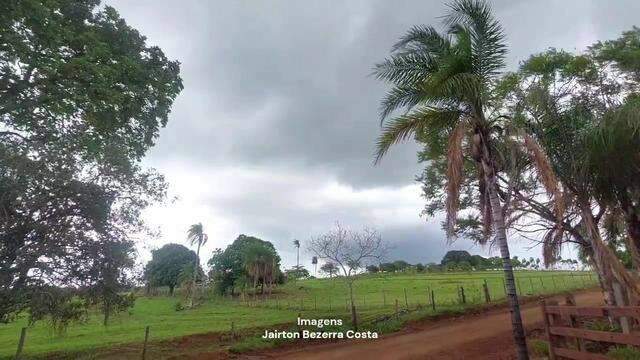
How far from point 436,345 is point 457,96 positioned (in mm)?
9657

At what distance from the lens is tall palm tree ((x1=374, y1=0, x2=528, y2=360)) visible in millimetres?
9141

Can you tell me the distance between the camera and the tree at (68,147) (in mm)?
11406

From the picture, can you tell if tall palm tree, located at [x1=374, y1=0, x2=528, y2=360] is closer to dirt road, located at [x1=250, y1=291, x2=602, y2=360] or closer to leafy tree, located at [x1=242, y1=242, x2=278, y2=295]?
dirt road, located at [x1=250, y1=291, x2=602, y2=360]

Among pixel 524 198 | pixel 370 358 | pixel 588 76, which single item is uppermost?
pixel 588 76

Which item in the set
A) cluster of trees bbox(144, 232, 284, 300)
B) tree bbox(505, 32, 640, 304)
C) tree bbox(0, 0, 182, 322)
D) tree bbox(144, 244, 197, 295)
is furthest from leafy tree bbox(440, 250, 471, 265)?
tree bbox(0, 0, 182, 322)

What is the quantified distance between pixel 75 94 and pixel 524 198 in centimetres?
1428

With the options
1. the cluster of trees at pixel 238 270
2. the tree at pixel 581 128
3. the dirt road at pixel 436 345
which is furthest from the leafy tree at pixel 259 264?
the tree at pixel 581 128

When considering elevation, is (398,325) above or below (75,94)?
below

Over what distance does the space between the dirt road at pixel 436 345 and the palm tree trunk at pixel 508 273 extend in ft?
12.5

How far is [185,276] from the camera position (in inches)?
2724

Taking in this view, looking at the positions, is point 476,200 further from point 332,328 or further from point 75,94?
point 75,94

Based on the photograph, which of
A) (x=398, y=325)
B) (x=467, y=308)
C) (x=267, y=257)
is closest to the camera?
(x=398, y=325)

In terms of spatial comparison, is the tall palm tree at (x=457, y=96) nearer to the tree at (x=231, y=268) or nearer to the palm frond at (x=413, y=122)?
the palm frond at (x=413, y=122)

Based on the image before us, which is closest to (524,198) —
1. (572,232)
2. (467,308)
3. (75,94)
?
(572,232)
